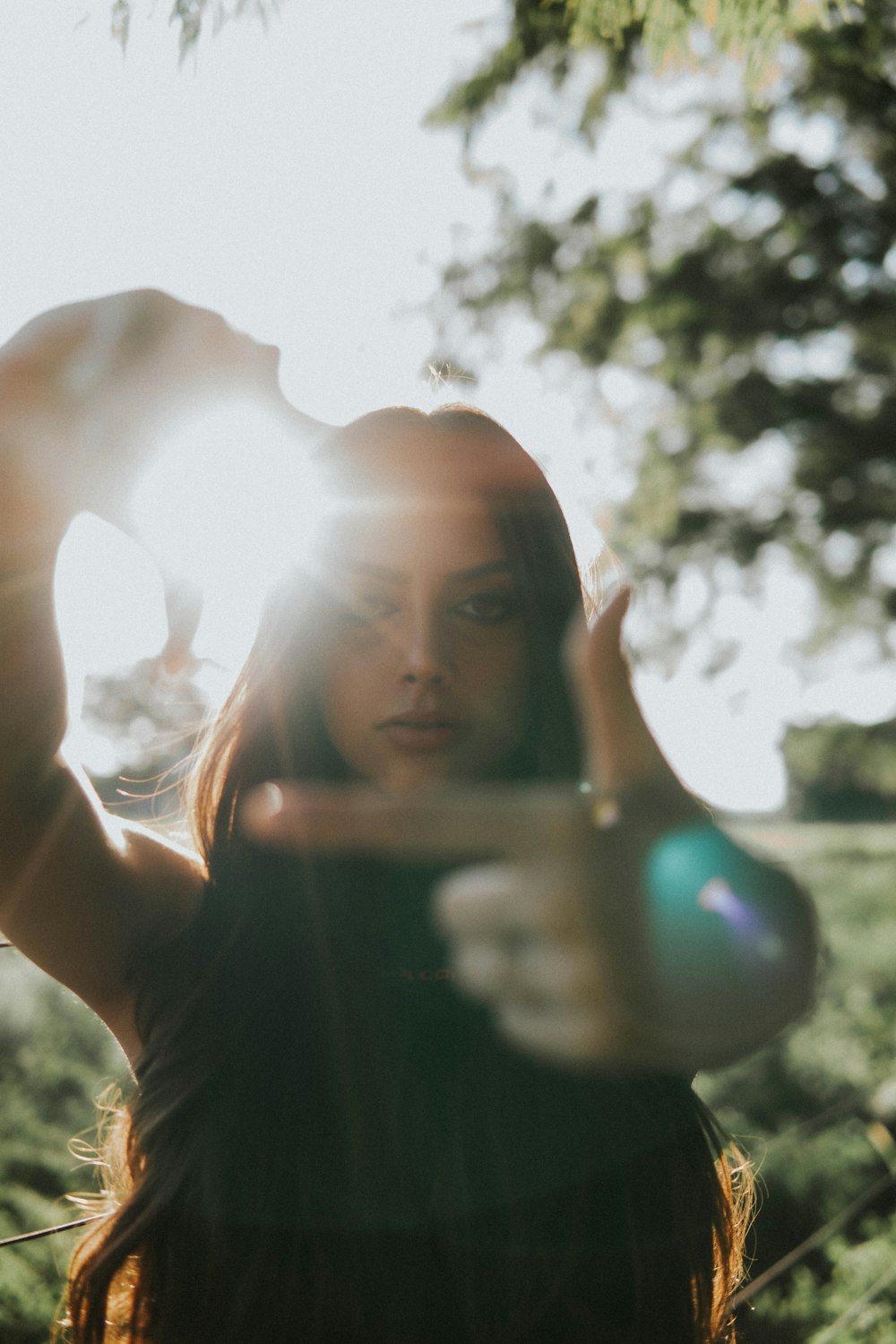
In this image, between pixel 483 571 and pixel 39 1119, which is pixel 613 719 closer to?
pixel 483 571

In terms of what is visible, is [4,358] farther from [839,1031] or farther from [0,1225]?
[839,1031]

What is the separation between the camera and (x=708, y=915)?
78cm

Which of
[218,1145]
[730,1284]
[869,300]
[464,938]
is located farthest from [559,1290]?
[869,300]

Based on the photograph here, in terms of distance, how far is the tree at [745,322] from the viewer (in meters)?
8.76

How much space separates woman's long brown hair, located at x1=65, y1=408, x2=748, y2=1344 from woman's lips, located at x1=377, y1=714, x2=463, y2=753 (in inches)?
8.1

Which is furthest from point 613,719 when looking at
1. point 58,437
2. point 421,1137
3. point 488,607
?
point 421,1137

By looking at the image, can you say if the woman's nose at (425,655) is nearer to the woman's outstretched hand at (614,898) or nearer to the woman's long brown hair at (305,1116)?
the woman's long brown hair at (305,1116)

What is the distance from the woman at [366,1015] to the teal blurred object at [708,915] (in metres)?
0.61

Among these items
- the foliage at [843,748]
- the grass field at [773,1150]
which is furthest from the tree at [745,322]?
the grass field at [773,1150]

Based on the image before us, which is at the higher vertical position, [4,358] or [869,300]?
[869,300]

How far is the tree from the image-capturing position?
8.76 metres

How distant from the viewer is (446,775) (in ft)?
4.84

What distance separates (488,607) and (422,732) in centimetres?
23

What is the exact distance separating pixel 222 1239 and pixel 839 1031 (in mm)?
6568
